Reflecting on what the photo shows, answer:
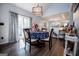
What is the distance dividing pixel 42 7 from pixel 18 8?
0.44 m

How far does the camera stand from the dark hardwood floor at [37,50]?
197 centimetres

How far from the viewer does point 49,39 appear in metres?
2.03

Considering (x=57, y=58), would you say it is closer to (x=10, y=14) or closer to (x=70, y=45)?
(x=70, y=45)

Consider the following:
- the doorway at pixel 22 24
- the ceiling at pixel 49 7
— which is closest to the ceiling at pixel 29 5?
the ceiling at pixel 49 7

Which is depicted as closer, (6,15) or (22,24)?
(6,15)

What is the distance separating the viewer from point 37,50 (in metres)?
2.00

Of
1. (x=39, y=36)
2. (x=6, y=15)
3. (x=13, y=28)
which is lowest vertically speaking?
(x=39, y=36)

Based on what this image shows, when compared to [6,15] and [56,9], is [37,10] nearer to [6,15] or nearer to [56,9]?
[56,9]

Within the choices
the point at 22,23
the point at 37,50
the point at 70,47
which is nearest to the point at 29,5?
the point at 22,23

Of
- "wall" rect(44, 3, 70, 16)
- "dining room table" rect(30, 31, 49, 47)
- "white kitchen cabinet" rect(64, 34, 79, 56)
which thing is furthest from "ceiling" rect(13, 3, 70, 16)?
"white kitchen cabinet" rect(64, 34, 79, 56)

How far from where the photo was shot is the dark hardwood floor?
1969 millimetres

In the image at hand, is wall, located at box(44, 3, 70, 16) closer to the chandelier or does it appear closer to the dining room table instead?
the chandelier

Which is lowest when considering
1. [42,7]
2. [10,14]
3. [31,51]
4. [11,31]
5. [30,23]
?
[31,51]

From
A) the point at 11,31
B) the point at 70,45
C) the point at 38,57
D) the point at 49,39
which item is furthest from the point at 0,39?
the point at 70,45
